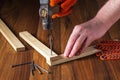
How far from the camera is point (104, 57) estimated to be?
3.13ft

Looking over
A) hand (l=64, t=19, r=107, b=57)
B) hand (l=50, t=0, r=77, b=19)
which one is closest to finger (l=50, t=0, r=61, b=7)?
hand (l=50, t=0, r=77, b=19)

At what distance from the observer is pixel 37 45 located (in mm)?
1033

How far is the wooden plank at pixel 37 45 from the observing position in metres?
0.96

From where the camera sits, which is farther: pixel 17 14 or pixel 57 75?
pixel 17 14

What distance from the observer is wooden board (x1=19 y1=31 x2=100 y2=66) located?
93 centimetres

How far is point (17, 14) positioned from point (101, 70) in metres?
0.65

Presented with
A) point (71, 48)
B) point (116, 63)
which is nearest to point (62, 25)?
point (116, 63)

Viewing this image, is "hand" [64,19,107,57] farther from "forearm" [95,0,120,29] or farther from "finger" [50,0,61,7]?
"finger" [50,0,61,7]

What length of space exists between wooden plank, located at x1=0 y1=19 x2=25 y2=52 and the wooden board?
40 millimetres

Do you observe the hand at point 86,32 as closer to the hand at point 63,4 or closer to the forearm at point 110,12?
the forearm at point 110,12

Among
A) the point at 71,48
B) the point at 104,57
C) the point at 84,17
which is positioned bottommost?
the point at 84,17

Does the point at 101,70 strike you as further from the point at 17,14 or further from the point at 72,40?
the point at 17,14

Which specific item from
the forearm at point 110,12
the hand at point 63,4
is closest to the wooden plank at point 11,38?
the hand at point 63,4

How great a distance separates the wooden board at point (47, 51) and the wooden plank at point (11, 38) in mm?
40
